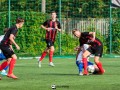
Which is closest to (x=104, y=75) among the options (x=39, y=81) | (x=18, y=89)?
(x=39, y=81)

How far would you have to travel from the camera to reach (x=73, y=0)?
3159cm

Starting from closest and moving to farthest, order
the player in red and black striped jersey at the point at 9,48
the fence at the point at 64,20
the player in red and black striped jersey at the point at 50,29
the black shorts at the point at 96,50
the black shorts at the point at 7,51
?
the player in red and black striped jersey at the point at 9,48 < the black shorts at the point at 7,51 < the black shorts at the point at 96,50 < the player in red and black striped jersey at the point at 50,29 < the fence at the point at 64,20

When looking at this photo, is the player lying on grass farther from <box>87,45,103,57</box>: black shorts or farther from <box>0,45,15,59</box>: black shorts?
<box>0,45,15,59</box>: black shorts

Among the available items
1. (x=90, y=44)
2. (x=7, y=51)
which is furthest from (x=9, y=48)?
(x=90, y=44)

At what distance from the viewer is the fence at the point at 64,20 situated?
29281 millimetres

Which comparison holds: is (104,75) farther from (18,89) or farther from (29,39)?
(29,39)

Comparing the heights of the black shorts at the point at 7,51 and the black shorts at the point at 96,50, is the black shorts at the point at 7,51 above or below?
above

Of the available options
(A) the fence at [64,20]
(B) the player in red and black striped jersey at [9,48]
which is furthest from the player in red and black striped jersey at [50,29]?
(A) the fence at [64,20]

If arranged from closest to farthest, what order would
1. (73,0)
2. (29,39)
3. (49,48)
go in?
(49,48), (29,39), (73,0)

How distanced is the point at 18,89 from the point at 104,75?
4500 millimetres

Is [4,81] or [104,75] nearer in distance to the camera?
[4,81]

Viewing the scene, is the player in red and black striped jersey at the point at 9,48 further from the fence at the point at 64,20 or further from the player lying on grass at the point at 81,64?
the fence at the point at 64,20

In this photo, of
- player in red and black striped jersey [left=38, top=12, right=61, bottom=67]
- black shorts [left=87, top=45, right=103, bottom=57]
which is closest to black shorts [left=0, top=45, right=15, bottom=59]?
black shorts [left=87, top=45, right=103, bottom=57]

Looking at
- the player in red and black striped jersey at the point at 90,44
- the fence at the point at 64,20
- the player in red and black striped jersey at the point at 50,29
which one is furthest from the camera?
the fence at the point at 64,20
